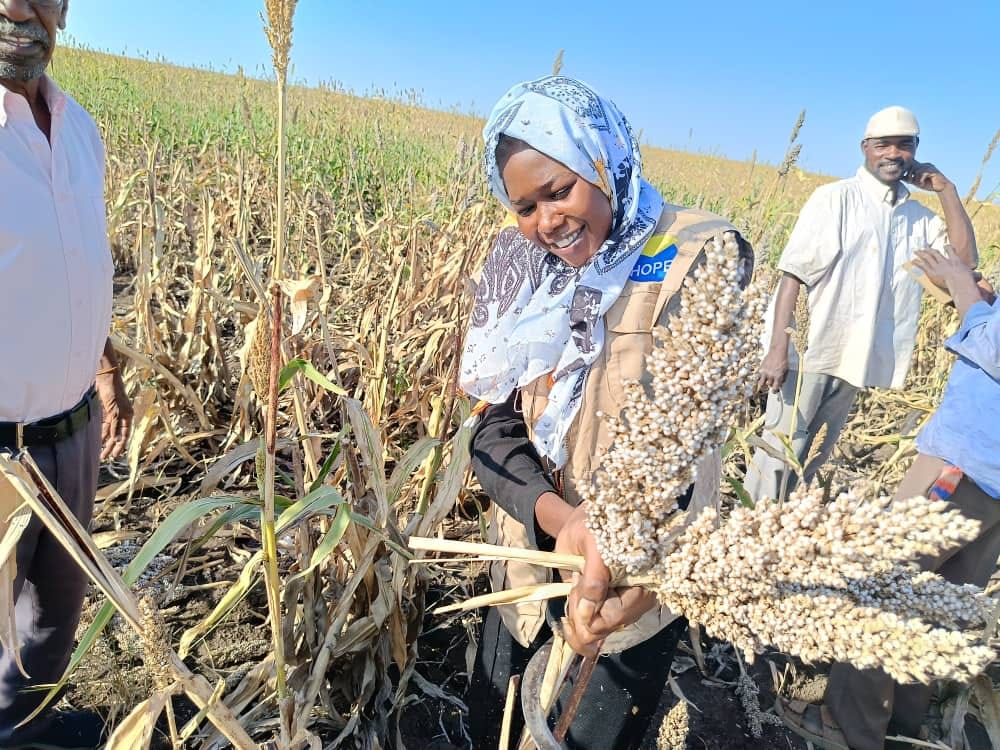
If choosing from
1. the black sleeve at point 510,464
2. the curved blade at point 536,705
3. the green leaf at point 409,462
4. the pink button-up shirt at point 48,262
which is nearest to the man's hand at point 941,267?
the black sleeve at point 510,464

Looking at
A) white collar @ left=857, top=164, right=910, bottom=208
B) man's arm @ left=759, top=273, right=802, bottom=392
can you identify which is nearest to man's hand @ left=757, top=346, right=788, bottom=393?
man's arm @ left=759, top=273, right=802, bottom=392

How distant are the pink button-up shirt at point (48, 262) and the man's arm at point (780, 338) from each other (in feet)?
8.57

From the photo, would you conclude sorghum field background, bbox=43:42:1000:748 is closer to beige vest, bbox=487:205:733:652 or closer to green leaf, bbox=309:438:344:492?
green leaf, bbox=309:438:344:492

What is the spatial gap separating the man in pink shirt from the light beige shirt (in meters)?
2.80

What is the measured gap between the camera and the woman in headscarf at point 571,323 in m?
1.17

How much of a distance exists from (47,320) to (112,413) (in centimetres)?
61

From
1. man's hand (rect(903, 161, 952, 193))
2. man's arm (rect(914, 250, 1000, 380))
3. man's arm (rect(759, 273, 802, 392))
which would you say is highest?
man's hand (rect(903, 161, 952, 193))

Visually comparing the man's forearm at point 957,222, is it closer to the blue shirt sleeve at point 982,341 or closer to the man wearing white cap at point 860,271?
the man wearing white cap at point 860,271

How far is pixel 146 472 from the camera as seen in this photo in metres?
2.70

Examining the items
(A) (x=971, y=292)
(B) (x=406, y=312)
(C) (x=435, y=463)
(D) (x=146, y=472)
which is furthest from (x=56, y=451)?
(A) (x=971, y=292)

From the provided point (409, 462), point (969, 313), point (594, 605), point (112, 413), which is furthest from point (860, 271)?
point (112, 413)

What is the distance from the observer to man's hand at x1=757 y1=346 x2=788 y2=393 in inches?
116

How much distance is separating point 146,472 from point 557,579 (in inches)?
83.5

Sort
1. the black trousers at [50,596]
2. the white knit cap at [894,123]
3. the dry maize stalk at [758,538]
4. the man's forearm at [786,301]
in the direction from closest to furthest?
the dry maize stalk at [758,538] < the black trousers at [50,596] < the white knit cap at [894,123] < the man's forearm at [786,301]
